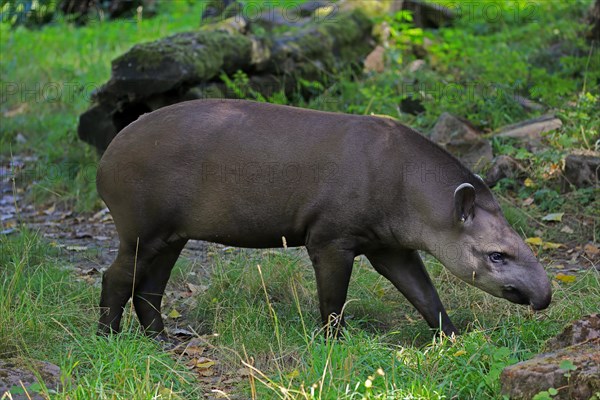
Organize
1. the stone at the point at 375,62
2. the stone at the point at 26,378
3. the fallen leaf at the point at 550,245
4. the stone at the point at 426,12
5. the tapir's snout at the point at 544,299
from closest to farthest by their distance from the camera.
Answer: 1. the stone at the point at 26,378
2. the tapir's snout at the point at 544,299
3. the fallen leaf at the point at 550,245
4. the stone at the point at 375,62
5. the stone at the point at 426,12

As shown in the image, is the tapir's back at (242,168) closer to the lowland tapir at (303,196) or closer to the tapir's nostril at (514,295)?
the lowland tapir at (303,196)

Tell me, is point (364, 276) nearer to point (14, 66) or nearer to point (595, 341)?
point (595, 341)

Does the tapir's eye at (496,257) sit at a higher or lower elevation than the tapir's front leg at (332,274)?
higher

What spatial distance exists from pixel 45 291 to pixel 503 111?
5.84 metres

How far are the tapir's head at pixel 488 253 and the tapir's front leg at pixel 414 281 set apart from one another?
0.36 m

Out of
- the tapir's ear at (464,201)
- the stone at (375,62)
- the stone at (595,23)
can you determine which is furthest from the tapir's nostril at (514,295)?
the stone at (375,62)

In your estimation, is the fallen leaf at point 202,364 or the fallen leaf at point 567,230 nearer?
the fallen leaf at point 202,364

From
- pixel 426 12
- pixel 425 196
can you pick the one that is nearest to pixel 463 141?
pixel 425 196

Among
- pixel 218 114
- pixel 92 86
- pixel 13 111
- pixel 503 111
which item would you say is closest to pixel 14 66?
pixel 13 111

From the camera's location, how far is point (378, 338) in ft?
19.4

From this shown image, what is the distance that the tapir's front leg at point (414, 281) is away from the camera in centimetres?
652

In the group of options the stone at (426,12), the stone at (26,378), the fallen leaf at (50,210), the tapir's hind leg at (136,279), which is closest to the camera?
the stone at (26,378)

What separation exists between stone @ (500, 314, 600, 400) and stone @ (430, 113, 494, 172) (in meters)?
4.64

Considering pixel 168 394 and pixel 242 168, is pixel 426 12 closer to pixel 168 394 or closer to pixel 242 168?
pixel 242 168
